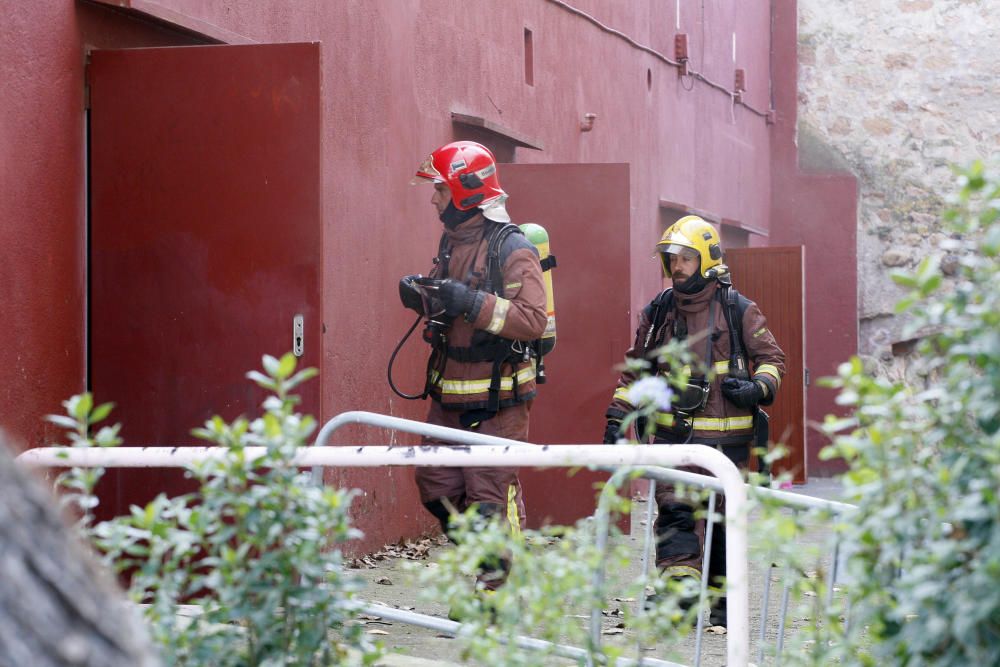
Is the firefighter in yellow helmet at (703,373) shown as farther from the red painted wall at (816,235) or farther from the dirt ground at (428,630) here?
the red painted wall at (816,235)

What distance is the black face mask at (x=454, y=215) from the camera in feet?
19.3

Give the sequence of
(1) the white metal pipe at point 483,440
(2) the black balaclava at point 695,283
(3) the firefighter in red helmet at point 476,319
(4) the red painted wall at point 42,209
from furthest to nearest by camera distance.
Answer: (2) the black balaclava at point 695,283, (3) the firefighter in red helmet at point 476,319, (4) the red painted wall at point 42,209, (1) the white metal pipe at point 483,440

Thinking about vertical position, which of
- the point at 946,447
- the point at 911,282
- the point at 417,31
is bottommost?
the point at 946,447

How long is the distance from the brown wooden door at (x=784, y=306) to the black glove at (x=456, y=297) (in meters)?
8.29

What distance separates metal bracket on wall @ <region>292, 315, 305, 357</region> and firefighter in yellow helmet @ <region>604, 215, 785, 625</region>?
1426 millimetres

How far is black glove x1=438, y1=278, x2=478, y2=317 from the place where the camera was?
5520 mm

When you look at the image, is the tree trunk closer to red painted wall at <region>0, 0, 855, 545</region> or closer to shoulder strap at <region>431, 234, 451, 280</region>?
red painted wall at <region>0, 0, 855, 545</region>

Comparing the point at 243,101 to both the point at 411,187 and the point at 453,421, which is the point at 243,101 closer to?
the point at 453,421

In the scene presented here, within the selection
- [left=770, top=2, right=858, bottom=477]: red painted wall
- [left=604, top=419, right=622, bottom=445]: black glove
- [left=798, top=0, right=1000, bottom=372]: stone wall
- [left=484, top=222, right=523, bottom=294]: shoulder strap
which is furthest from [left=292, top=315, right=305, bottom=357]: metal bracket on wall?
[left=798, top=0, right=1000, bottom=372]: stone wall

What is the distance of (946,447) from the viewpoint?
89.6 inches

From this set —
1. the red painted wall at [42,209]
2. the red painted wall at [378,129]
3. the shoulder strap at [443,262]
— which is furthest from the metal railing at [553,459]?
the shoulder strap at [443,262]

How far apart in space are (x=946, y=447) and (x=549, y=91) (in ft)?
28.3

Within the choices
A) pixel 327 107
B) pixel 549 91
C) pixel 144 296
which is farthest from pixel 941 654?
pixel 549 91

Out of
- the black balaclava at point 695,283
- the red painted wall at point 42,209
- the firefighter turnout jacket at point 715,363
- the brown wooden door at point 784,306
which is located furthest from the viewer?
the brown wooden door at point 784,306
